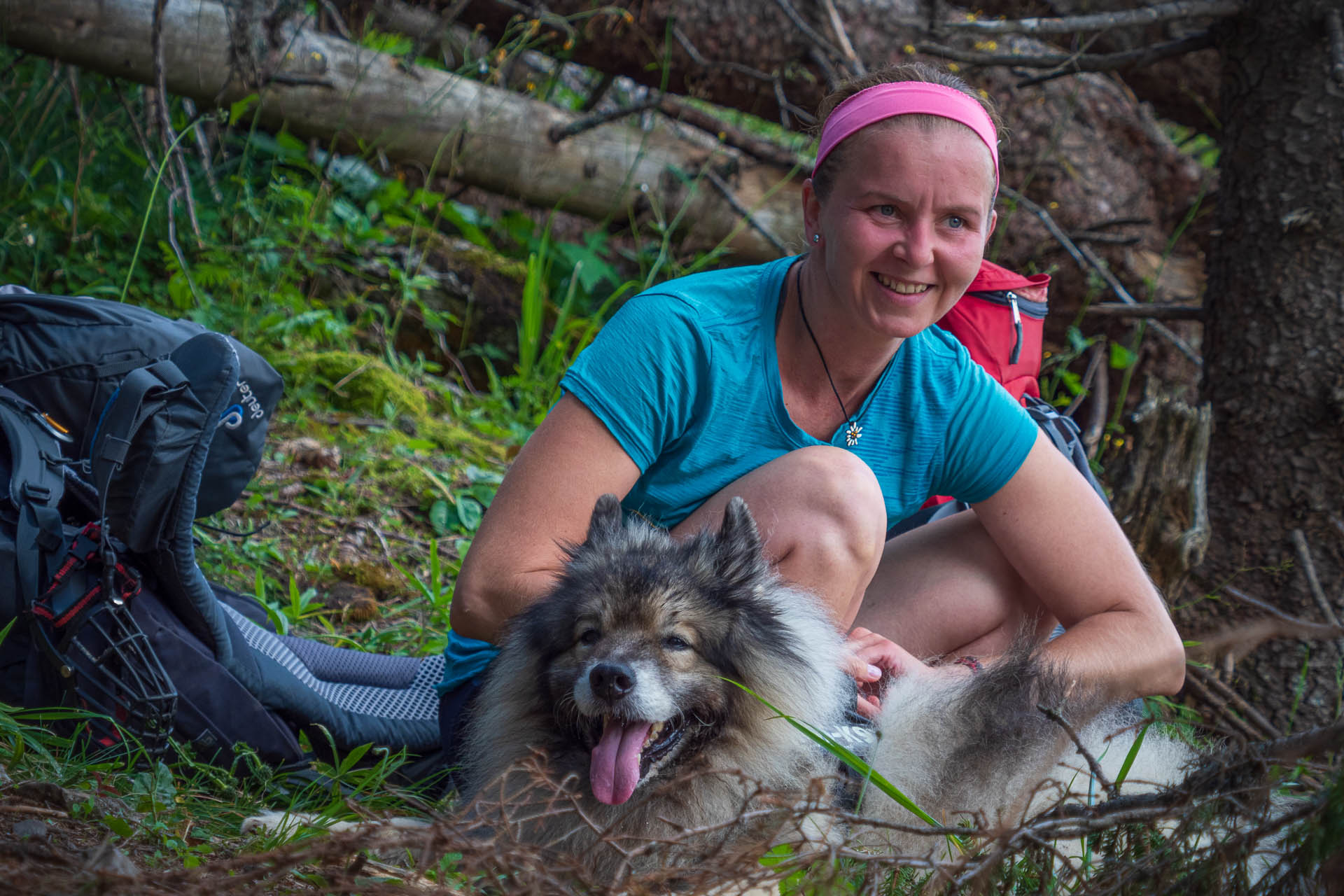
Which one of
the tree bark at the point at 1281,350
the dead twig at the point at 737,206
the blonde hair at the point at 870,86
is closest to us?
the blonde hair at the point at 870,86

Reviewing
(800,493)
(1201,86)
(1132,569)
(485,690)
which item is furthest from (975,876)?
(1201,86)

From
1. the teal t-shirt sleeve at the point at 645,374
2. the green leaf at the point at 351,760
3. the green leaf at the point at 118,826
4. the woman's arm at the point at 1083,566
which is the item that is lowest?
the green leaf at the point at 351,760

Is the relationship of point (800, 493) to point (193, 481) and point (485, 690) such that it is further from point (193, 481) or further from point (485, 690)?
point (193, 481)

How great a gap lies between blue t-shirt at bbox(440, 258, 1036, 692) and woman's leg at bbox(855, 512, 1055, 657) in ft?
0.60

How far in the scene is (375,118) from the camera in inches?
204

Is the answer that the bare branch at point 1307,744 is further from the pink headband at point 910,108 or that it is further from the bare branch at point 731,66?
the bare branch at point 731,66

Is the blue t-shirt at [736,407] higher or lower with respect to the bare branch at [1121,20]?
lower

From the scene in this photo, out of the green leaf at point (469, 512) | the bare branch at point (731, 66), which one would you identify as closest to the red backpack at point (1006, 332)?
the green leaf at point (469, 512)

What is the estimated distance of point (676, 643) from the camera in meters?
2.10

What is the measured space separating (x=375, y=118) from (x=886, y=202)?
12.1 ft

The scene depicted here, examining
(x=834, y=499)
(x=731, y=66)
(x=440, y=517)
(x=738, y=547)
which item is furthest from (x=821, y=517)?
(x=731, y=66)

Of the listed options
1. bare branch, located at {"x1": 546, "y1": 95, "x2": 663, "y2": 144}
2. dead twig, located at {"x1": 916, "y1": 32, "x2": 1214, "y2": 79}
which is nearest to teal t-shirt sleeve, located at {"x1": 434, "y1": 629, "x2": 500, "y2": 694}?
dead twig, located at {"x1": 916, "y1": 32, "x2": 1214, "y2": 79}

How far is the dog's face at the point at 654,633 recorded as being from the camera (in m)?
2.03

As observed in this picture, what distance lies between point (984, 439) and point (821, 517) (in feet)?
1.90
